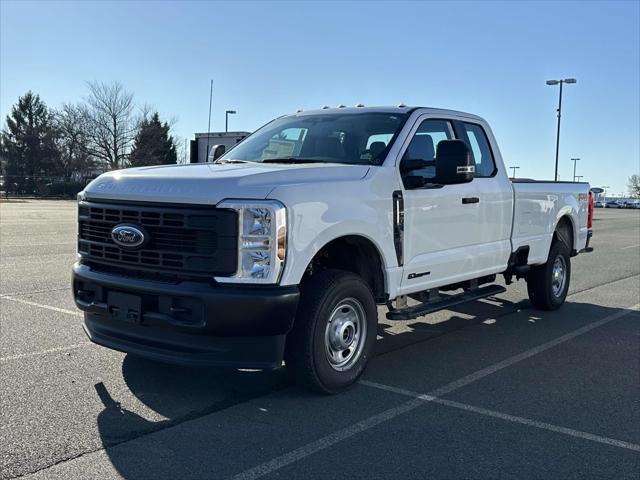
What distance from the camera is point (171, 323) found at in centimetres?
423

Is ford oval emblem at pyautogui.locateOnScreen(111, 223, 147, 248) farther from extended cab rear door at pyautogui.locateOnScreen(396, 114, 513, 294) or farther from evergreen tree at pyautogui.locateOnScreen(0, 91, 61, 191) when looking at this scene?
evergreen tree at pyautogui.locateOnScreen(0, 91, 61, 191)

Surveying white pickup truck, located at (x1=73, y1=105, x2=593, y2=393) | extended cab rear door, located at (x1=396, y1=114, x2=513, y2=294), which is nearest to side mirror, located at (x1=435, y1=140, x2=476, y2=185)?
white pickup truck, located at (x1=73, y1=105, x2=593, y2=393)

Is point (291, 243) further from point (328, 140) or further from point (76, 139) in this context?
point (76, 139)

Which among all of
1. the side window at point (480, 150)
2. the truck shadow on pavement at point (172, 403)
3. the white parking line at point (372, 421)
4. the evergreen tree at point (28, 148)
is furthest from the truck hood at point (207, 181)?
the evergreen tree at point (28, 148)

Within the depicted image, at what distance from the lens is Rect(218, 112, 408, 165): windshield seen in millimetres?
5605

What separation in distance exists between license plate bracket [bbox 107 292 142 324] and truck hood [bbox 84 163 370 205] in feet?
2.21

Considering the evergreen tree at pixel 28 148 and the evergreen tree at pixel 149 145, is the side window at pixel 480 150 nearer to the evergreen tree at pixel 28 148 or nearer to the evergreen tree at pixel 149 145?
the evergreen tree at pixel 149 145

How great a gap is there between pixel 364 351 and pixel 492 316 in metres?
3.50

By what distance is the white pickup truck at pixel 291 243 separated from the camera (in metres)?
4.22

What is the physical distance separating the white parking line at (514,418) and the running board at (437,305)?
1.97ft

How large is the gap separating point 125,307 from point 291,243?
123 cm

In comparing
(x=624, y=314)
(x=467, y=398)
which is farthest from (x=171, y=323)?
(x=624, y=314)

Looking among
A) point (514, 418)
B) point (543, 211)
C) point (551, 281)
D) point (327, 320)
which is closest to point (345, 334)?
point (327, 320)

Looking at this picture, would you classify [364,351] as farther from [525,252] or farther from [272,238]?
[525,252]
